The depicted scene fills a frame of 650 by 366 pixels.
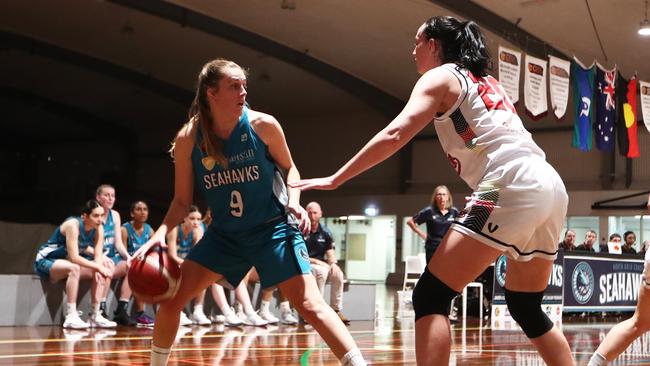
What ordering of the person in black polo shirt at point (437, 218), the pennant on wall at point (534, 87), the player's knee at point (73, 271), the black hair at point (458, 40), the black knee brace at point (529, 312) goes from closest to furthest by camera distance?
the black hair at point (458, 40), the black knee brace at point (529, 312), the player's knee at point (73, 271), the person in black polo shirt at point (437, 218), the pennant on wall at point (534, 87)

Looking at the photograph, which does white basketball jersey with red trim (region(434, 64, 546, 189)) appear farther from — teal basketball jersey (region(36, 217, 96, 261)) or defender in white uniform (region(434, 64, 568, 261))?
teal basketball jersey (region(36, 217, 96, 261))

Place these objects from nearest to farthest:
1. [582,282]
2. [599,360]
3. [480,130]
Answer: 1. [480,130]
2. [599,360]
3. [582,282]

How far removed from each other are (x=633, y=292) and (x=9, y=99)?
22.2 m

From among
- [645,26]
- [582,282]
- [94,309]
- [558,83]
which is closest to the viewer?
[94,309]

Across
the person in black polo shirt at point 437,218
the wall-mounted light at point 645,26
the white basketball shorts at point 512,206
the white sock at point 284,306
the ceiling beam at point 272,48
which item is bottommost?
the white basketball shorts at point 512,206

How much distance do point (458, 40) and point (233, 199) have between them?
1165mm

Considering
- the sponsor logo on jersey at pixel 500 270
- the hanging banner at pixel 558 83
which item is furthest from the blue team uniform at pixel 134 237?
the hanging banner at pixel 558 83

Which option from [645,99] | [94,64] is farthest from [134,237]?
[94,64]

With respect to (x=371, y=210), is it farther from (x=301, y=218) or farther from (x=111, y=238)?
(x=301, y=218)

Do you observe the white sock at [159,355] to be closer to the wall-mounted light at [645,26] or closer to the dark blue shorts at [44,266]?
the dark blue shorts at [44,266]

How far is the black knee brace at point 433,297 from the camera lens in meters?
2.99

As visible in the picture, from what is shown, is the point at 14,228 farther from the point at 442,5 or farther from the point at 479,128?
the point at 479,128

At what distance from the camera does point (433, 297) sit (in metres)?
3.00

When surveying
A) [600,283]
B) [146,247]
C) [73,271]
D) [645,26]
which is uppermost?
[645,26]
